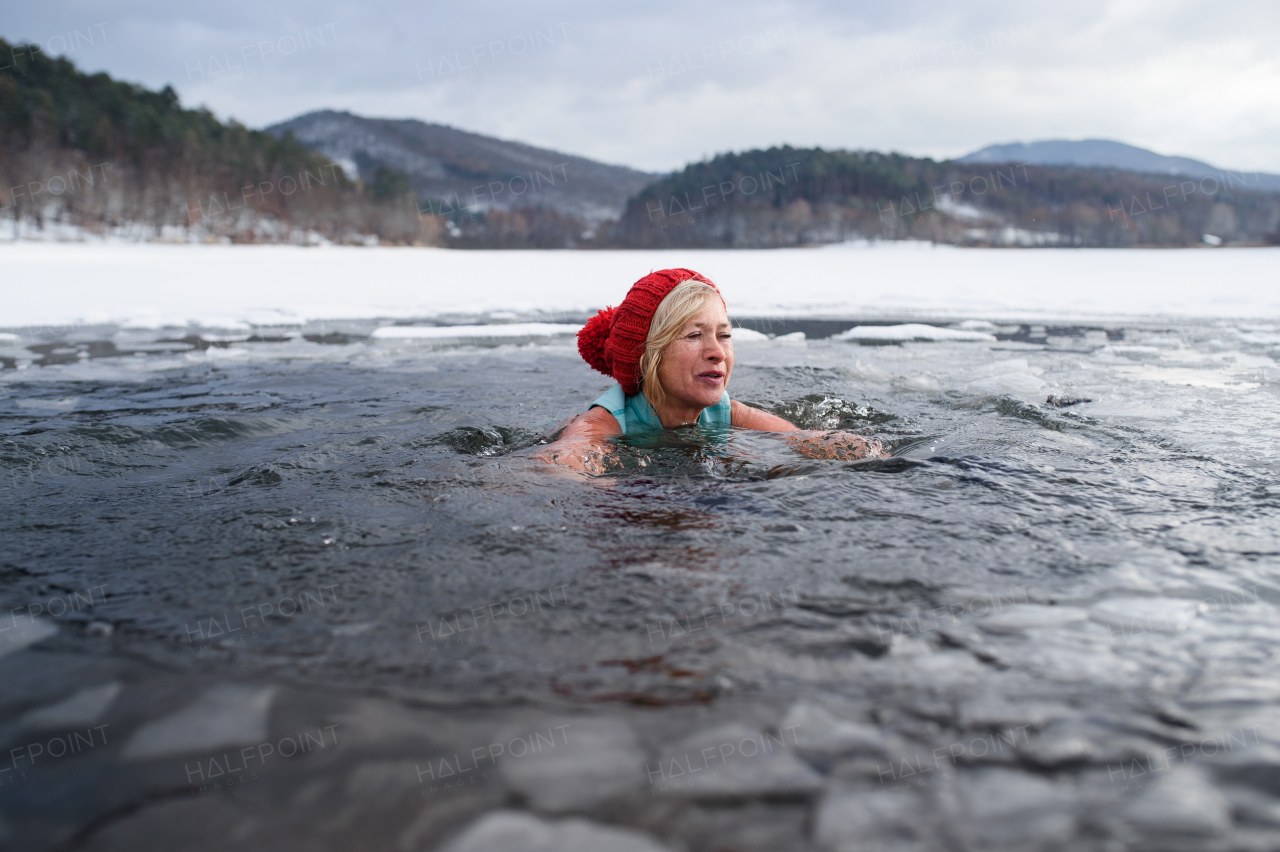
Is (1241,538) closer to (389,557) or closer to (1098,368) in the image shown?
(389,557)

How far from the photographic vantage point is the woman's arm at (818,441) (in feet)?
10.8

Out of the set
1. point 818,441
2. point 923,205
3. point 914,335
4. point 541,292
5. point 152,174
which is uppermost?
point 923,205

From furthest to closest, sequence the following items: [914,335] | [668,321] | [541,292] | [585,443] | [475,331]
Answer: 1. [541,292]
2. [475,331]
3. [914,335]
4. [668,321]
5. [585,443]

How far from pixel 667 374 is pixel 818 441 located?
726 millimetres

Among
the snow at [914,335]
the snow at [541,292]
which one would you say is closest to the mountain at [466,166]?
the snow at [541,292]

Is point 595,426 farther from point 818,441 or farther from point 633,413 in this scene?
point 818,441

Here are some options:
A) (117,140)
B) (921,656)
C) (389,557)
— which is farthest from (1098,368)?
(117,140)

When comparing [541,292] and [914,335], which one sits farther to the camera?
[541,292]

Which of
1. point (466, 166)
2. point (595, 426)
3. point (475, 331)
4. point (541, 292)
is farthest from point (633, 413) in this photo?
point (466, 166)

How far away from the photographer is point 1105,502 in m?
2.58

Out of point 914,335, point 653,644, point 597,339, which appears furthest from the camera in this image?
point 914,335

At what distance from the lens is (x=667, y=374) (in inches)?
136

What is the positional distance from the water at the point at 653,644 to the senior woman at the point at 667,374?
0.60 ft

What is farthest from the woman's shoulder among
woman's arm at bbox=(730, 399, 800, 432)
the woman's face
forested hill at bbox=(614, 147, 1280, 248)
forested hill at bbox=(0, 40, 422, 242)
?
forested hill at bbox=(614, 147, 1280, 248)
